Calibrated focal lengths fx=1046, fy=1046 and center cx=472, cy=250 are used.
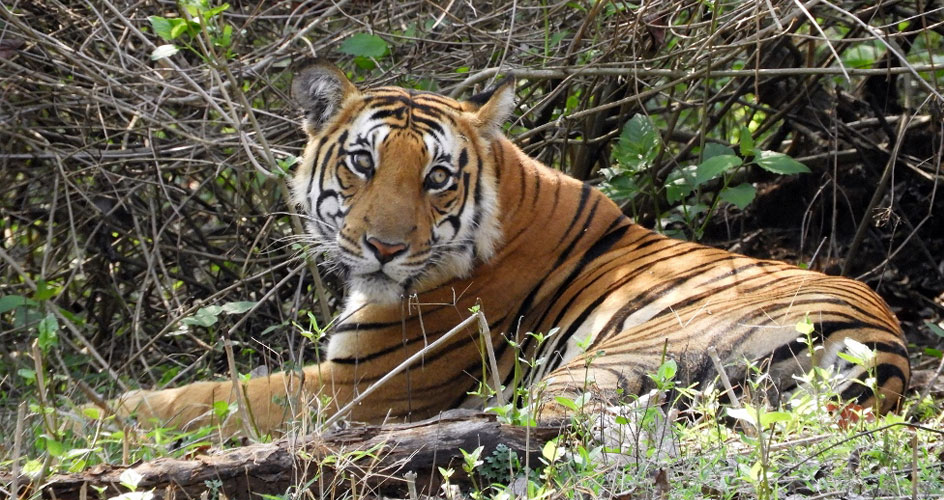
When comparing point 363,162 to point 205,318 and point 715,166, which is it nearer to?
point 205,318

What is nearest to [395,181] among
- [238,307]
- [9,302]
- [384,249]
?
[384,249]

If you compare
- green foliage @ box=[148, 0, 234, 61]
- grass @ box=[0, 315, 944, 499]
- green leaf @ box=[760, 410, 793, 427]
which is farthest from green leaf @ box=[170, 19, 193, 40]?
green leaf @ box=[760, 410, 793, 427]

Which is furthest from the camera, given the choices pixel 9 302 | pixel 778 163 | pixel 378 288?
pixel 778 163

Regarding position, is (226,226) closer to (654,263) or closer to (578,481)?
(654,263)

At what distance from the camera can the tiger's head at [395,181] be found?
391 cm

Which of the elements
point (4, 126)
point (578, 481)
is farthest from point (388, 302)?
point (4, 126)

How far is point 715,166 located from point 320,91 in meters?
1.82

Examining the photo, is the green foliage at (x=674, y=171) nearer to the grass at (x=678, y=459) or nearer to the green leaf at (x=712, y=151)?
the green leaf at (x=712, y=151)

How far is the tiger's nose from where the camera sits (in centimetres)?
383

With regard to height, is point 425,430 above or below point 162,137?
below

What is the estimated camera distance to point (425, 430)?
8.58ft

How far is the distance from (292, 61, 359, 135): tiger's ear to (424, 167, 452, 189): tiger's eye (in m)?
0.50

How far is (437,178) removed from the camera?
407cm

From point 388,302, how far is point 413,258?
24 cm
